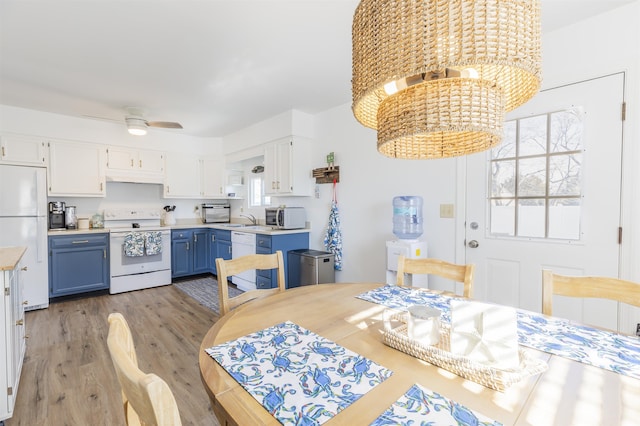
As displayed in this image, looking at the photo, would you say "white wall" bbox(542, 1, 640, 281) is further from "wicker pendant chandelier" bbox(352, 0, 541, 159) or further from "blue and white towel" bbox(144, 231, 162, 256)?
"blue and white towel" bbox(144, 231, 162, 256)

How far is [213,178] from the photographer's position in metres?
5.05

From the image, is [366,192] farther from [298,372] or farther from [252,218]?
[298,372]

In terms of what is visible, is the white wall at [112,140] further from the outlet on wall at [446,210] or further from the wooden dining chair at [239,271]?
the outlet on wall at [446,210]

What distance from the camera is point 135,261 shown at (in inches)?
156

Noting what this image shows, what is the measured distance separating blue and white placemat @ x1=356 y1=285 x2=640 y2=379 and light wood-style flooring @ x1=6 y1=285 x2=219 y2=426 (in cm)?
167

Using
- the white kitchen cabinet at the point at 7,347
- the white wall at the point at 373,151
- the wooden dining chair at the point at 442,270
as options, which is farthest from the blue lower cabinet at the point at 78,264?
the wooden dining chair at the point at 442,270

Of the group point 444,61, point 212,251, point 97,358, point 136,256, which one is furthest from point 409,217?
point 136,256

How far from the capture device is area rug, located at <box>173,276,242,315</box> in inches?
138

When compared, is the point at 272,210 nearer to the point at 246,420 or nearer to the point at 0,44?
the point at 0,44

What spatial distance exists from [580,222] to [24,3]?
3.89 meters

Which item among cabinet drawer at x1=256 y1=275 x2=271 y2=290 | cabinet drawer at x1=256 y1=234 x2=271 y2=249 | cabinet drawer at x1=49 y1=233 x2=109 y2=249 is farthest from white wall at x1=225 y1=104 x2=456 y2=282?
cabinet drawer at x1=49 y1=233 x2=109 y2=249

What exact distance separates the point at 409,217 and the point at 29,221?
4.13m

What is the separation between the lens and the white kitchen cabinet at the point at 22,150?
334 cm

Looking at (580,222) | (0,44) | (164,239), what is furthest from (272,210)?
(580,222)
